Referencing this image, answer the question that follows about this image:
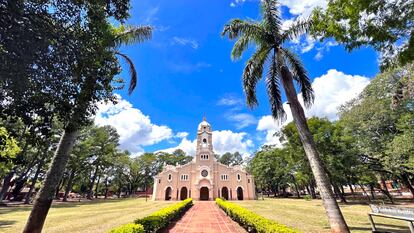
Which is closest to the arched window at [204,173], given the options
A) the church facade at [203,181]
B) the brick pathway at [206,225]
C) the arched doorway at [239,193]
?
the church facade at [203,181]

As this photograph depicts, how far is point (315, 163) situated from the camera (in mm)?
7430

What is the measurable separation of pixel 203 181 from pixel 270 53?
34.8 m

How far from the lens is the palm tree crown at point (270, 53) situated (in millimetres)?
9492

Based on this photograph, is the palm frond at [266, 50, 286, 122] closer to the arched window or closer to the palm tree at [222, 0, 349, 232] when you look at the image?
the palm tree at [222, 0, 349, 232]

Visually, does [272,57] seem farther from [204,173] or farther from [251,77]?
[204,173]

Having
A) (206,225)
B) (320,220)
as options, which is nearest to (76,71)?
(206,225)

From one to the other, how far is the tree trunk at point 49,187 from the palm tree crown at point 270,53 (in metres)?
7.38

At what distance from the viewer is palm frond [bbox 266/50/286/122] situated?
9.89 metres

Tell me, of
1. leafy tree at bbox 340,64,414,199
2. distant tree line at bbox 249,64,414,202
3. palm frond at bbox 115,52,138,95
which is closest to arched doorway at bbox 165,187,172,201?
distant tree line at bbox 249,64,414,202

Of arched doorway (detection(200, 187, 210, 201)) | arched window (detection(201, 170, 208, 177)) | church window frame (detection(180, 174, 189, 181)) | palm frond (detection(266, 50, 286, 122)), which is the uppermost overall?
arched window (detection(201, 170, 208, 177))

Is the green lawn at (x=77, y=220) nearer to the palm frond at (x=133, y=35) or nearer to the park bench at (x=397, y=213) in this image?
the palm frond at (x=133, y=35)

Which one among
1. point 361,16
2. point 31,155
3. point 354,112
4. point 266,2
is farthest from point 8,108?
point 31,155

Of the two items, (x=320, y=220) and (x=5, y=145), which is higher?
(x=5, y=145)

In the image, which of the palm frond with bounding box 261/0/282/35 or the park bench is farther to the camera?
the palm frond with bounding box 261/0/282/35
